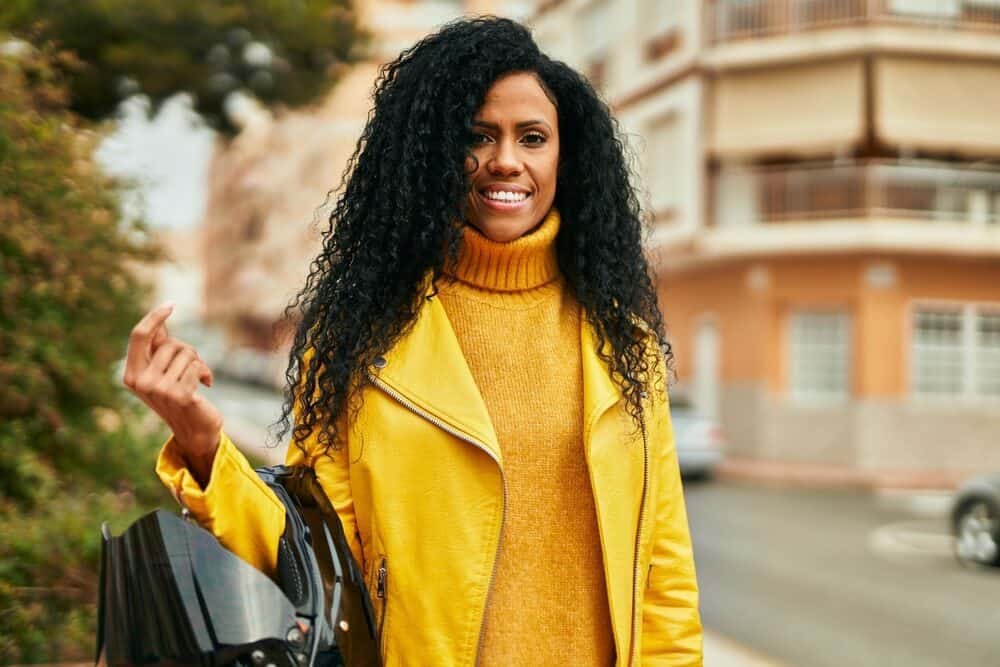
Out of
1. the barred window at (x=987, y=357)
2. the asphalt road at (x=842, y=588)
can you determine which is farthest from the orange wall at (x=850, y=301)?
the asphalt road at (x=842, y=588)

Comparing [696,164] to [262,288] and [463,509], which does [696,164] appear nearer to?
[463,509]

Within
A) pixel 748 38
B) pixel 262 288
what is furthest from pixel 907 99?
pixel 262 288

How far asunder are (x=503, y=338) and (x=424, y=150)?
0.37m

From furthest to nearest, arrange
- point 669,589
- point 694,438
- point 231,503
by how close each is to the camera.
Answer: point 694,438 → point 669,589 → point 231,503

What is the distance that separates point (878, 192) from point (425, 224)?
20171 millimetres

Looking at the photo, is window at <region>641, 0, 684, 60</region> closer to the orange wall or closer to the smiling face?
the orange wall

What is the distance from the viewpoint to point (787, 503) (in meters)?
15.1

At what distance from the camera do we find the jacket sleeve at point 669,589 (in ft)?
6.61

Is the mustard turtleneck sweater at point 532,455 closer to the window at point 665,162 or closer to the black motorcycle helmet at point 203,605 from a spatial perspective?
the black motorcycle helmet at point 203,605

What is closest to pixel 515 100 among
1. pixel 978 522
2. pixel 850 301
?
pixel 978 522

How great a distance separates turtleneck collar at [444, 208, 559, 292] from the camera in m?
2.02

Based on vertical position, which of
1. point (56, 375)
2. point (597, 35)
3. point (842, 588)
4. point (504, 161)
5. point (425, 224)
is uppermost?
point (597, 35)

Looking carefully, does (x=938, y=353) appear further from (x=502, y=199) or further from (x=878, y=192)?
(x=502, y=199)

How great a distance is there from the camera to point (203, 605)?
4.94ft
